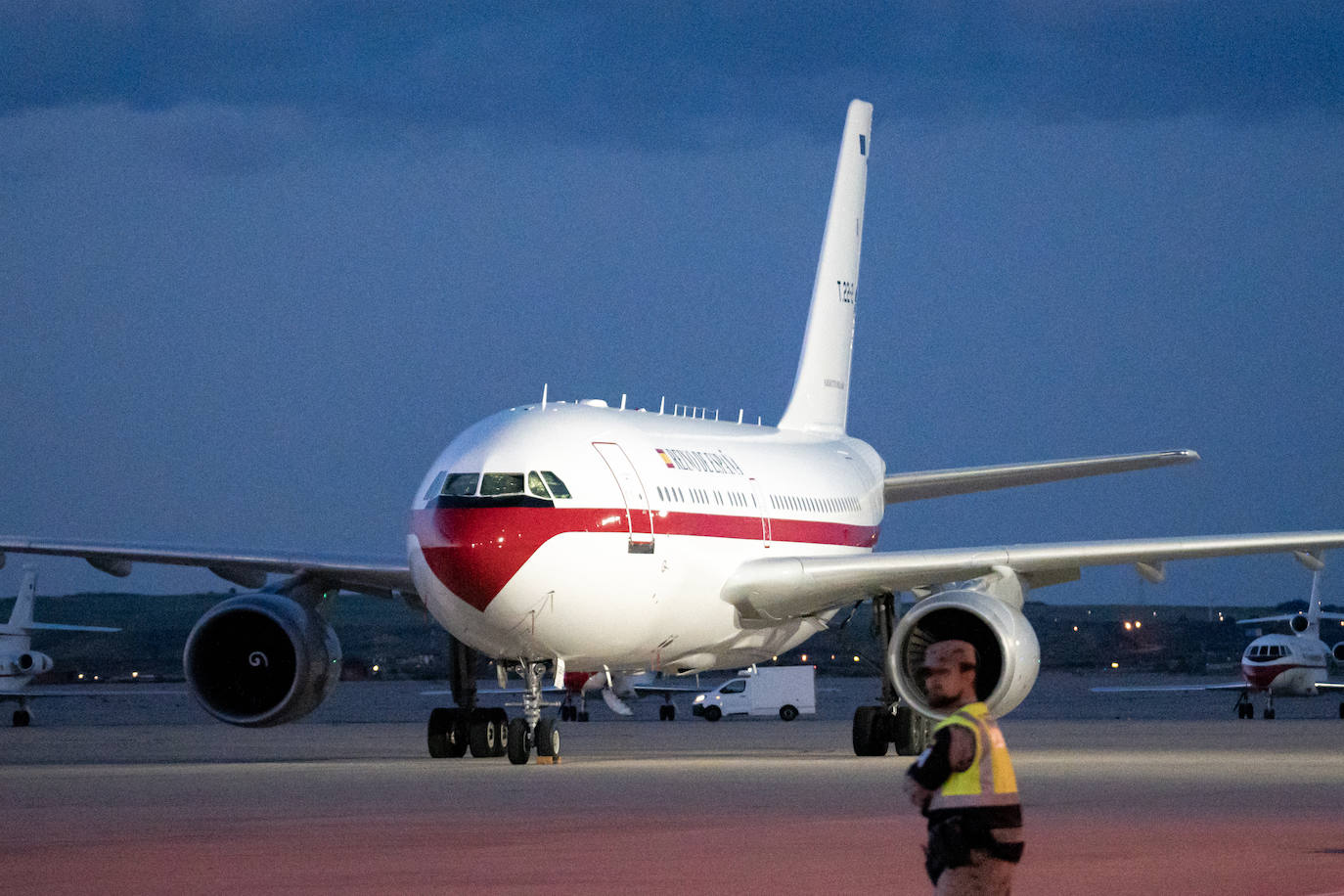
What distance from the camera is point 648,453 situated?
23.5m

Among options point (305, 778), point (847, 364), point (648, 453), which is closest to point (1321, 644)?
point (847, 364)

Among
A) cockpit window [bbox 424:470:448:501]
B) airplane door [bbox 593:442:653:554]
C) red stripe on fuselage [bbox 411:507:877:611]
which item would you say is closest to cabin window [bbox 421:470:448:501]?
cockpit window [bbox 424:470:448:501]

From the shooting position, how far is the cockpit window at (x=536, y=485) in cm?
2130

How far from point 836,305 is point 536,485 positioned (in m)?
12.6

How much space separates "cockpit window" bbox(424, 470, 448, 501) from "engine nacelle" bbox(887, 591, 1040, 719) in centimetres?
513

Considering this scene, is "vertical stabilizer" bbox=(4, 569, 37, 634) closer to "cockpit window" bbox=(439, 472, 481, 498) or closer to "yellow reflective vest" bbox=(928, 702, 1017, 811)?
"cockpit window" bbox=(439, 472, 481, 498)

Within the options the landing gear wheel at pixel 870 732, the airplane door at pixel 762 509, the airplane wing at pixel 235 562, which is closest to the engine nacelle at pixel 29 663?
the airplane wing at pixel 235 562

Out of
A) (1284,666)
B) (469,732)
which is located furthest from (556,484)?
(1284,666)

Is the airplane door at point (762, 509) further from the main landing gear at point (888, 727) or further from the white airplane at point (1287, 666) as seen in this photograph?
the white airplane at point (1287, 666)

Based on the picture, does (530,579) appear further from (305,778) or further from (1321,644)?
(1321,644)

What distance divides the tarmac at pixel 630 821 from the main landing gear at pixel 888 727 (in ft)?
0.91

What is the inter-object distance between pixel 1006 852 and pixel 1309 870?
5.25 m

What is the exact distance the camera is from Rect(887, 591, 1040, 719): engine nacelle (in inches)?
858

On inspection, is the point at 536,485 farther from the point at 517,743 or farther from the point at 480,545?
the point at 517,743
